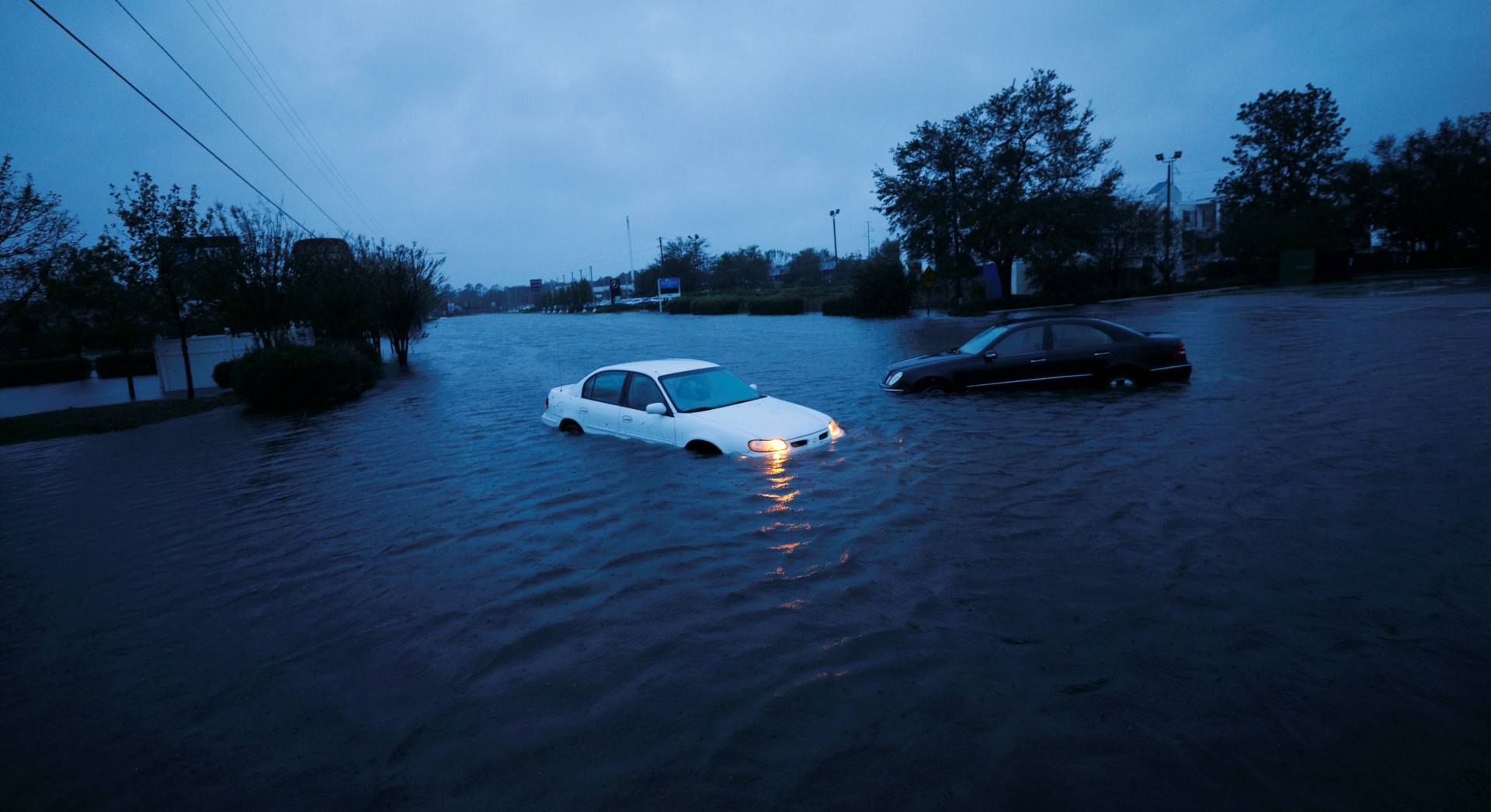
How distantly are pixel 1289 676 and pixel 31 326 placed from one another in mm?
30143

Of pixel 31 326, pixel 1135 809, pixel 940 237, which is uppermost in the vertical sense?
pixel 940 237

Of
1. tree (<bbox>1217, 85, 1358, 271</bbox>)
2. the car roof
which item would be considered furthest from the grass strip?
tree (<bbox>1217, 85, 1358, 271</bbox>)

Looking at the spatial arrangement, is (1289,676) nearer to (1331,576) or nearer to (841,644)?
(1331,576)

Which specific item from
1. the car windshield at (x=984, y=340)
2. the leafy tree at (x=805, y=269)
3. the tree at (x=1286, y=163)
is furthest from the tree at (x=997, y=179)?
the leafy tree at (x=805, y=269)

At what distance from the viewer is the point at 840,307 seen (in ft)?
178

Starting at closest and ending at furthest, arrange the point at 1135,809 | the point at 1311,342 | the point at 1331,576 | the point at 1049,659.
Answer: the point at 1135,809
the point at 1049,659
the point at 1331,576
the point at 1311,342

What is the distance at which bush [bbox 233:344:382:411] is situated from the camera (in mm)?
18578

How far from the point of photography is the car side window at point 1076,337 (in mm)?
13227

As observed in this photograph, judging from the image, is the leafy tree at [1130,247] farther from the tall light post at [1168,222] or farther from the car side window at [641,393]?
the car side window at [641,393]

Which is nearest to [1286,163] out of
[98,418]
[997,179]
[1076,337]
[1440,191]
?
[1440,191]

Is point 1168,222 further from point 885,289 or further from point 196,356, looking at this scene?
point 196,356

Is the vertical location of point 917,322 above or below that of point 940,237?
below

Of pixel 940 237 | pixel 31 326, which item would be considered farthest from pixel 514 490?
pixel 940 237

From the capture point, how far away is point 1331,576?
4.94 meters
